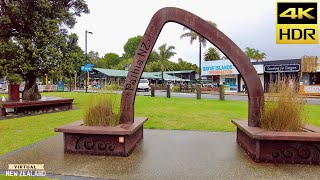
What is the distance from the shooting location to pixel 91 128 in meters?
4.85

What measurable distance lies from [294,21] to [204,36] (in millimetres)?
7527

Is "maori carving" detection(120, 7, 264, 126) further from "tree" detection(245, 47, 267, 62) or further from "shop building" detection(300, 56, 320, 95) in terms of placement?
"tree" detection(245, 47, 267, 62)

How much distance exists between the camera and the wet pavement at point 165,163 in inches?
151

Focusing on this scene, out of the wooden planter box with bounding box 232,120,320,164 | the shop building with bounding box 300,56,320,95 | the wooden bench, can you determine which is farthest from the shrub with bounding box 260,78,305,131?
the shop building with bounding box 300,56,320,95

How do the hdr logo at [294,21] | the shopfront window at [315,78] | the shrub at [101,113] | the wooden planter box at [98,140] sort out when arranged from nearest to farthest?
the wooden planter box at [98,140], the shrub at [101,113], the hdr logo at [294,21], the shopfront window at [315,78]

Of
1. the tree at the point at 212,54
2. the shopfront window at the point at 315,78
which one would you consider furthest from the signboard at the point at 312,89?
the tree at the point at 212,54

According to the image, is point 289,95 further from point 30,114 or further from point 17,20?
point 17,20

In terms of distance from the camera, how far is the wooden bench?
1012cm

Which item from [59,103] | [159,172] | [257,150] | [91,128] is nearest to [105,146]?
[91,128]

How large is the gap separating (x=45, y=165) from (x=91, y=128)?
968 mm

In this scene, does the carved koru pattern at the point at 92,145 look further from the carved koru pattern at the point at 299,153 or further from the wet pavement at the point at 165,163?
the carved koru pattern at the point at 299,153

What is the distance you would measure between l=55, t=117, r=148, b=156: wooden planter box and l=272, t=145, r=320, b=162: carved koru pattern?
2490 millimetres

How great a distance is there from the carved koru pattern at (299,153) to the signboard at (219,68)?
89.6 ft

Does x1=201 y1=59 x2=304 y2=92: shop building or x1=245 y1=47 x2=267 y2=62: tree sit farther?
x1=245 y1=47 x2=267 y2=62: tree
